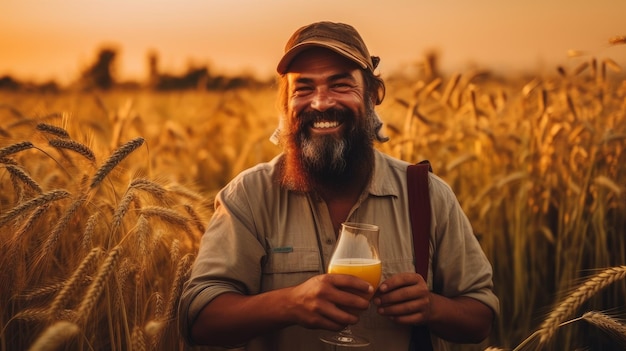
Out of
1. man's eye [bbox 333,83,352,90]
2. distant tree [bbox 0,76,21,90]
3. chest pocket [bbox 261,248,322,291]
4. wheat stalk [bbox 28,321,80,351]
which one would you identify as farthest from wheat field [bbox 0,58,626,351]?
distant tree [bbox 0,76,21,90]

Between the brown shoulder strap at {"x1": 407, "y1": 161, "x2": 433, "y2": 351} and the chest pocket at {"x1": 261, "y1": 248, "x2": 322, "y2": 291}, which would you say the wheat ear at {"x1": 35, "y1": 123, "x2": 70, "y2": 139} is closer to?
the chest pocket at {"x1": 261, "y1": 248, "x2": 322, "y2": 291}

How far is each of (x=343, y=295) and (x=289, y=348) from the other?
A: 1.83ft

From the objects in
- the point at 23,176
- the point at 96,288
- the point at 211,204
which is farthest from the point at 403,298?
the point at 211,204

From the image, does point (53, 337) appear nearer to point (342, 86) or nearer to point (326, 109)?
point (326, 109)

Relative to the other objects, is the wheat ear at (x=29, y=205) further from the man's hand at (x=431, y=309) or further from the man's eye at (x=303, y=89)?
the man's hand at (x=431, y=309)

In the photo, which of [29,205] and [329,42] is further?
[329,42]

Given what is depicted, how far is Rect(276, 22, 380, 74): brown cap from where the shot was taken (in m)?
3.09

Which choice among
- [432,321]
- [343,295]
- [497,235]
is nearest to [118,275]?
[343,295]

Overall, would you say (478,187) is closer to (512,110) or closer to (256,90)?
(512,110)

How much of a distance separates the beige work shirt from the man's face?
0.16 metres

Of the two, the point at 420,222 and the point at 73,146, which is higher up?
the point at 73,146

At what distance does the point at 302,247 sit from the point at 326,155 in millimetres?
436

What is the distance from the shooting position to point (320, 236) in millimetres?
3004

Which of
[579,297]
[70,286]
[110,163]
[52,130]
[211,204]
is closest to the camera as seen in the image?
[70,286]
